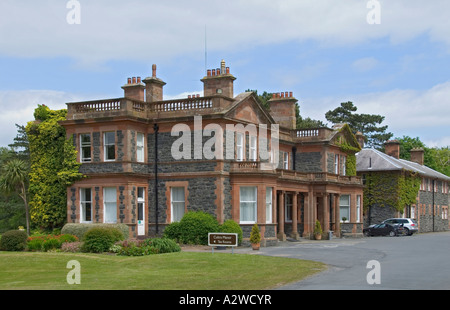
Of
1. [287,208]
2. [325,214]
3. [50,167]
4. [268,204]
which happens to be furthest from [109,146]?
[325,214]

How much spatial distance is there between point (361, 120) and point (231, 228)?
63.9 metres

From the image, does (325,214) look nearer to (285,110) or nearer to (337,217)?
(337,217)

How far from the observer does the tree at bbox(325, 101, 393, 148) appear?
9619 centimetres

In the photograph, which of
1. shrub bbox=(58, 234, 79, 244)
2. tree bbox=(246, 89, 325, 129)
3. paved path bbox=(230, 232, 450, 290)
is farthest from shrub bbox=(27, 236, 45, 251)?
tree bbox=(246, 89, 325, 129)

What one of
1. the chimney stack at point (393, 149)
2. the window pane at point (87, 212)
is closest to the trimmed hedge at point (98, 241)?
the window pane at point (87, 212)

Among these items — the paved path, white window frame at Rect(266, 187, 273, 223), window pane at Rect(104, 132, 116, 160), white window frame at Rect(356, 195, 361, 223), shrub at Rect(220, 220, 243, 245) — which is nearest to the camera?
the paved path

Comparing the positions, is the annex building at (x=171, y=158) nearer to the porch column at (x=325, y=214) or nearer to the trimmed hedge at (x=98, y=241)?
the trimmed hedge at (x=98, y=241)

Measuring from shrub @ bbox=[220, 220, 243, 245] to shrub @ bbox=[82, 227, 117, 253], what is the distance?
7.79 metres

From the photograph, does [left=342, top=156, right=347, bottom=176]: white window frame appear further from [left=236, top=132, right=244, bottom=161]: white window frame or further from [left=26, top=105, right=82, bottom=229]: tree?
[left=26, top=105, right=82, bottom=229]: tree

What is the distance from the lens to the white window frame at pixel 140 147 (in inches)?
1544

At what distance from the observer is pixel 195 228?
36.6 metres

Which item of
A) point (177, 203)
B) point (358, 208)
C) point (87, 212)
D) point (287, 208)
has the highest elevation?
point (177, 203)

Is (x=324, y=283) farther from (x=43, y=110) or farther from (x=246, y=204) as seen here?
(x=43, y=110)
